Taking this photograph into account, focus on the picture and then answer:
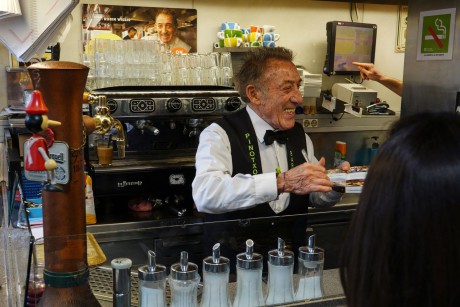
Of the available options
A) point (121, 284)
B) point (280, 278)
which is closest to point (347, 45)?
point (280, 278)

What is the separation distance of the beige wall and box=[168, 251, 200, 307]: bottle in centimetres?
261

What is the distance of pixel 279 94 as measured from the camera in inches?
96.4

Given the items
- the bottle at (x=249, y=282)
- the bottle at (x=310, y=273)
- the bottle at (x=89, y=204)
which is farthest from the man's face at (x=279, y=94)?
the bottle at (x=249, y=282)

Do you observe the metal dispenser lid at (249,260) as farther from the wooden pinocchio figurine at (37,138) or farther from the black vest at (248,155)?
the black vest at (248,155)

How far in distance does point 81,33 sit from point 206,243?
8.24 feet

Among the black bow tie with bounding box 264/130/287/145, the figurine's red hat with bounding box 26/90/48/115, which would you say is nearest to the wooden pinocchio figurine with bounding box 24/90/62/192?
the figurine's red hat with bounding box 26/90/48/115

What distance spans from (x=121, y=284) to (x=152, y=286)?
0.08 m

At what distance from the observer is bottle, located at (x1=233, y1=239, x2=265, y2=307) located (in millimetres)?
1406

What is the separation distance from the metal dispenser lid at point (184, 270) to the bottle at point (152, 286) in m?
0.03

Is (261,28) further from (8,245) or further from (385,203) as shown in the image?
(385,203)

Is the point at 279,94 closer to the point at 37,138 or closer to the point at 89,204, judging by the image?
the point at 89,204

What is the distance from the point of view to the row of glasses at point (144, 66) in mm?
3201

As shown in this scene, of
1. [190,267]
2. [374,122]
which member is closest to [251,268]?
[190,267]

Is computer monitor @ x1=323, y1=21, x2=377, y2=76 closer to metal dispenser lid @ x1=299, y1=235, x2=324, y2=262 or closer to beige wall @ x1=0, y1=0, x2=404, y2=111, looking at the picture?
beige wall @ x1=0, y1=0, x2=404, y2=111
